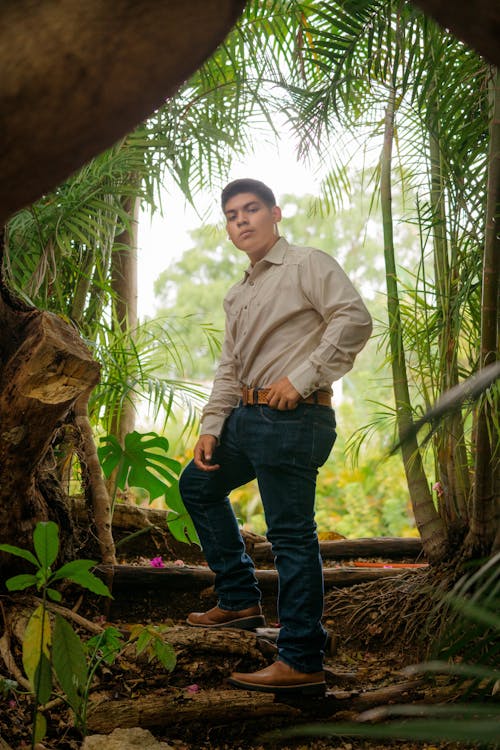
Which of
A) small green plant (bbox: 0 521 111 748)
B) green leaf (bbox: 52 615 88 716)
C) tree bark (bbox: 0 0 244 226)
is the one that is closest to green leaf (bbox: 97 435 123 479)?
small green plant (bbox: 0 521 111 748)

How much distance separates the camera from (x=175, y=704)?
2193 mm

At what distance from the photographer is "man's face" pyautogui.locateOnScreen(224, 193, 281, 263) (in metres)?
2.57

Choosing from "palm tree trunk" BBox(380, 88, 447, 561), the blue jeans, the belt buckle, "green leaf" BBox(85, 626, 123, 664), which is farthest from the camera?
"palm tree trunk" BBox(380, 88, 447, 561)

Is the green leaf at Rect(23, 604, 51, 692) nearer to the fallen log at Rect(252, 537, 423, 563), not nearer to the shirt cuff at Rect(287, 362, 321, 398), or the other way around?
the shirt cuff at Rect(287, 362, 321, 398)

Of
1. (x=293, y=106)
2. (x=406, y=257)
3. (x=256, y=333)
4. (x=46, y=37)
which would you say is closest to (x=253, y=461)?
(x=256, y=333)

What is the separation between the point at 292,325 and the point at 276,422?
→ 339mm

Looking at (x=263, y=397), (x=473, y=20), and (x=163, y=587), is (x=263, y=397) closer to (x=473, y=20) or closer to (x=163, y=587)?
(x=163, y=587)

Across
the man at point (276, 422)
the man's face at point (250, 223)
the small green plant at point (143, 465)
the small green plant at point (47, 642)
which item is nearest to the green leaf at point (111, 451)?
the small green plant at point (143, 465)

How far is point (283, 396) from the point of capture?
2.25 metres

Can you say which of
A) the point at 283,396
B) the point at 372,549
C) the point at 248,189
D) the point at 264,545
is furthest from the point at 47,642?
the point at 372,549

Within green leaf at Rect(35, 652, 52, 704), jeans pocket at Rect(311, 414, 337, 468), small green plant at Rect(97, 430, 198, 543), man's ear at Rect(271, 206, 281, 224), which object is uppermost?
man's ear at Rect(271, 206, 281, 224)

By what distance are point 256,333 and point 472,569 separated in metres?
1.20

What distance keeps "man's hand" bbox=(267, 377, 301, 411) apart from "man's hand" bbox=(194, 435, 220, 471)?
35 centimetres

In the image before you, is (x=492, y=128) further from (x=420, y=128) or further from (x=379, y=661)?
(x=379, y=661)
